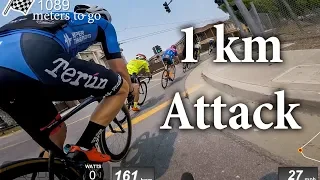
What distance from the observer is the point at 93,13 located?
217 centimetres

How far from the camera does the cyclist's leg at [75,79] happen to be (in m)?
1.53

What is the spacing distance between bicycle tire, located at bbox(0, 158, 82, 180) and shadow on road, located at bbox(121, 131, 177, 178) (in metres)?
0.94

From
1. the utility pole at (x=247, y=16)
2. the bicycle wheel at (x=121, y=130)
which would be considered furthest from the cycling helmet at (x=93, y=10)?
the utility pole at (x=247, y=16)

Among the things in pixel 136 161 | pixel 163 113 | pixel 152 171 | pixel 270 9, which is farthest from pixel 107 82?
pixel 270 9

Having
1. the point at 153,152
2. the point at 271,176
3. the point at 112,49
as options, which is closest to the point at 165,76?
the point at 153,152

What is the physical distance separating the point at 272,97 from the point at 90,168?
2.62 m

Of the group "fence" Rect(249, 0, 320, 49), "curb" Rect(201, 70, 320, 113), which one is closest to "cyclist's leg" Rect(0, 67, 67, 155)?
"curb" Rect(201, 70, 320, 113)

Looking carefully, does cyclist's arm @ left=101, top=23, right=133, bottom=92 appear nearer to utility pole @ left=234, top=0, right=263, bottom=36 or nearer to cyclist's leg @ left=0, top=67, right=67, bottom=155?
cyclist's leg @ left=0, top=67, right=67, bottom=155

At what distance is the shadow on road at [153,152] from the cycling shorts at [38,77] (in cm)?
116

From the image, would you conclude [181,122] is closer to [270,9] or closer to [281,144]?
[281,144]

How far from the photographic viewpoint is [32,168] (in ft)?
5.52

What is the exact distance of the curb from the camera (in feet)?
9.76

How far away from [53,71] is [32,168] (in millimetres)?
657

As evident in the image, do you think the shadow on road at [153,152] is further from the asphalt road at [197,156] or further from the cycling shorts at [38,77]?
the cycling shorts at [38,77]
